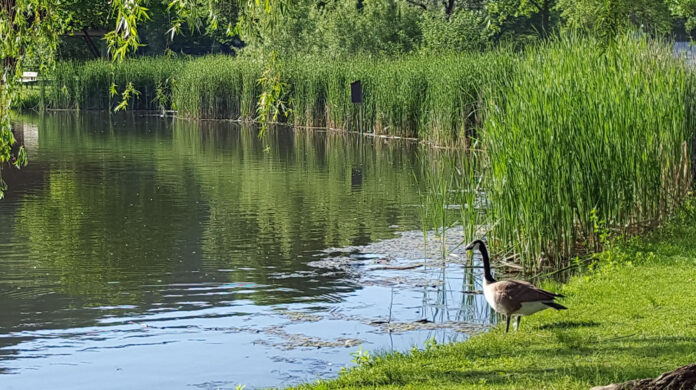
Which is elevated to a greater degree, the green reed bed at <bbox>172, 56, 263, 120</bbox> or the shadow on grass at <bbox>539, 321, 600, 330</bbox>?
the green reed bed at <bbox>172, 56, 263, 120</bbox>

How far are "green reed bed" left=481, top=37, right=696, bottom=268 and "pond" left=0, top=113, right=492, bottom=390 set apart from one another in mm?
1204

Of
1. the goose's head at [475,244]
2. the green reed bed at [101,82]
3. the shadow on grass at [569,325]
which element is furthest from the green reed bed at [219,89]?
the shadow on grass at [569,325]

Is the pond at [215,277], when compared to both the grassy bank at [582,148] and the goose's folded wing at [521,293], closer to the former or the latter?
the grassy bank at [582,148]

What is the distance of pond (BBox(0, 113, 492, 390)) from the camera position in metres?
10.6

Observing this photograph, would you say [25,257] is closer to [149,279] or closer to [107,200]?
→ [149,279]

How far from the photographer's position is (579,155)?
13.8 meters

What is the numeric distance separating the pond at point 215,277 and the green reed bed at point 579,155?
120 centimetres

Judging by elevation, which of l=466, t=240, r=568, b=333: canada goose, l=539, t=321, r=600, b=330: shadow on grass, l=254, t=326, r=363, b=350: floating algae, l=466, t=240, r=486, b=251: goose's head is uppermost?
l=466, t=240, r=486, b=251: goose's head

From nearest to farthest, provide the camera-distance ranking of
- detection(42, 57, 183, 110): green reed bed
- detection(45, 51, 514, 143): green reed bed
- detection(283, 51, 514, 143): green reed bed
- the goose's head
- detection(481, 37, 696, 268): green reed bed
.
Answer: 1. the goose's head
2. detection(481, 37, 696, 268): green reed bed
3. detection(283, 51, 514, 143): green reed bed
4. detection(45, 51, 514, 143): green reed bed
5. detection(42, 57, 183, 110): green reed bed

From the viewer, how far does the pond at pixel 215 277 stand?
10648 mm

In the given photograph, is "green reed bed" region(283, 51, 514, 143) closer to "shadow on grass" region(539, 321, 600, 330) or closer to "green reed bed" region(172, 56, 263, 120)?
"green reed bed" region(172, 56, 263, 120)

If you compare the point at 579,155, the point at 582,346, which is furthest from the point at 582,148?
the point at 582,346

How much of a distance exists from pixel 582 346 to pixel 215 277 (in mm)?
6746

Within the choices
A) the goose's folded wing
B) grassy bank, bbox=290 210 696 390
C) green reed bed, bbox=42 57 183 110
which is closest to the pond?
grassy bank, bbox=290 210 696 390
